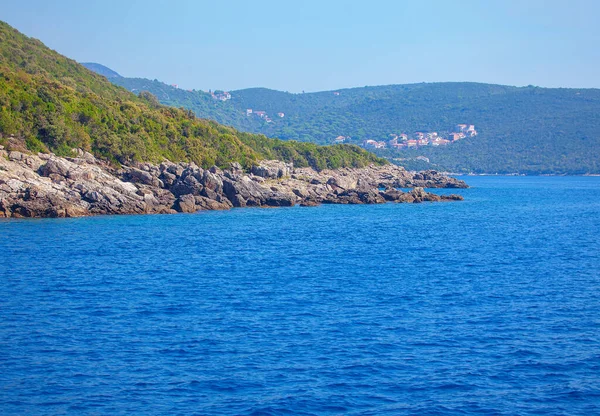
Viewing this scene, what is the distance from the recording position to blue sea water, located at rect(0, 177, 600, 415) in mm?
14469

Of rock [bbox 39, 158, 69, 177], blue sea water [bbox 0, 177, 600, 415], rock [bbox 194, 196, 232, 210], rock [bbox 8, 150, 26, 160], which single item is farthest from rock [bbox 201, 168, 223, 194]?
blue sea water [bbox 0, 177, 600, 415]

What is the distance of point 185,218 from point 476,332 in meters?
32.7

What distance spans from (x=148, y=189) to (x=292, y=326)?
36.9 meters

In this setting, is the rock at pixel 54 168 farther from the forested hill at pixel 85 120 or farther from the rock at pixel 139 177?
the rock at pixel 139 177

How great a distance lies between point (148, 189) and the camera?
5425 cm

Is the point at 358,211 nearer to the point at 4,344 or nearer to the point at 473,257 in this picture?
the point at 473,257

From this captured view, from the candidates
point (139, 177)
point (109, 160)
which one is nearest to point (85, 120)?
point (109, 160)

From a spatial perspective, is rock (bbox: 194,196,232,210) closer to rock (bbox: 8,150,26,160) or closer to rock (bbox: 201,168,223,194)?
rock (bbox: 201,168,223,194)

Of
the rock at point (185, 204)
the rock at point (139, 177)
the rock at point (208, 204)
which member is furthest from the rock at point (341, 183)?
the rock at point (139, 177)

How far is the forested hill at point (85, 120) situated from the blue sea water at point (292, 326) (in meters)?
17.4

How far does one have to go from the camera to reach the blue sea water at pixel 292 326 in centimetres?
1447

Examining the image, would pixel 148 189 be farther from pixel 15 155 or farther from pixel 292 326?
pixel 292 326

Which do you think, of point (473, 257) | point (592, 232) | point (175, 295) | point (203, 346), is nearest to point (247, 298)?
point (175, 295)

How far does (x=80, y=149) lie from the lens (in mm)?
56438
